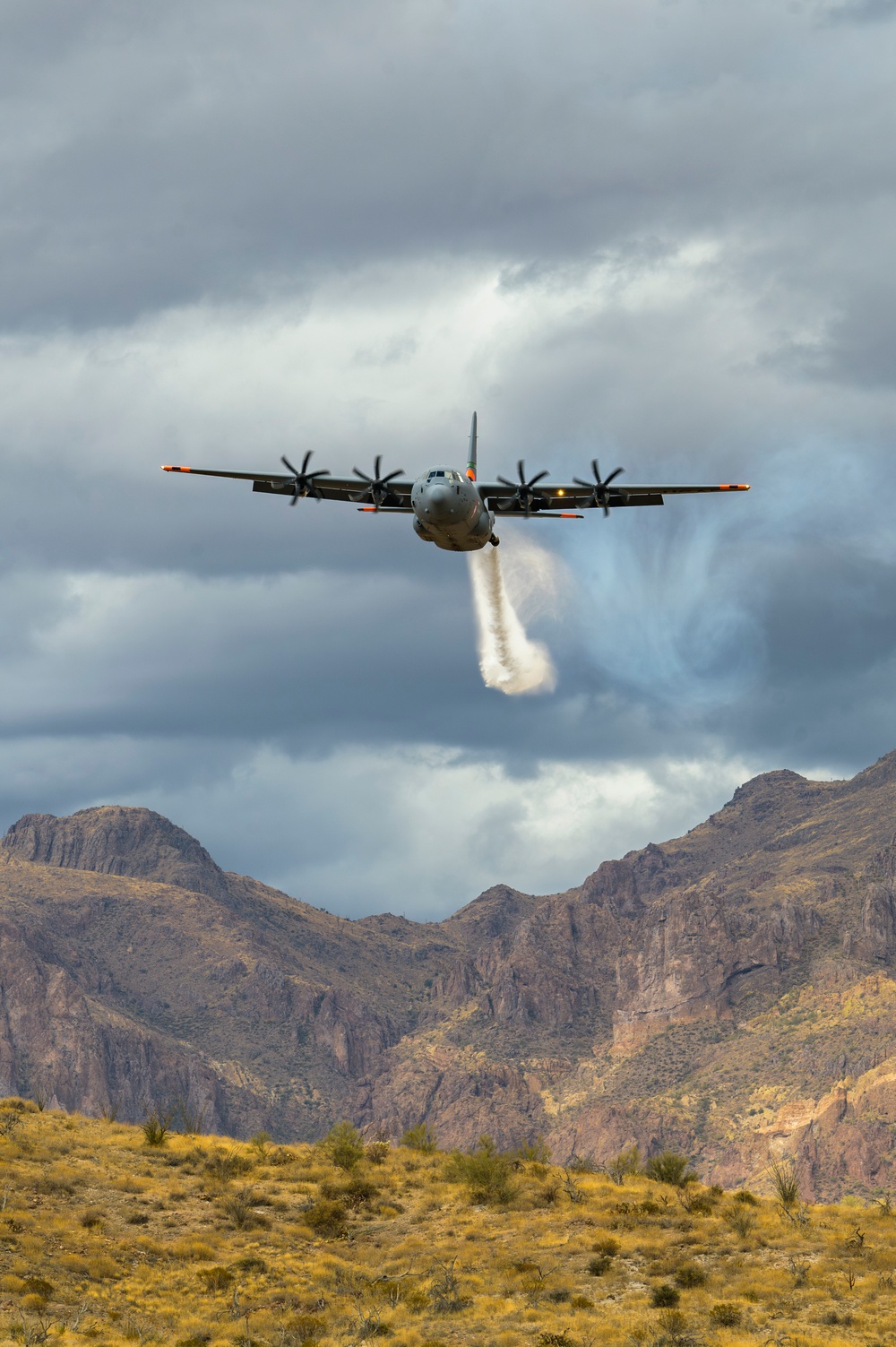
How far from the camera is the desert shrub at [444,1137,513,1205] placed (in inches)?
2016

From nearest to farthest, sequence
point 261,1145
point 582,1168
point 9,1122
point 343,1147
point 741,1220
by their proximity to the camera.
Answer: point 741,1220 → point 9,1122 → point 582,1168 → point 343,1147 → point 261,1145

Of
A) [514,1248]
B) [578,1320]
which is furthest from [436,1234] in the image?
[578,1320]

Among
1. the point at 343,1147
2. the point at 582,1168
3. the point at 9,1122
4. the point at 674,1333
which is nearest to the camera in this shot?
the point at 674,1333

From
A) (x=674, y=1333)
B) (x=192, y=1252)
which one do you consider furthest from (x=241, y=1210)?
(x=674, y=1333)

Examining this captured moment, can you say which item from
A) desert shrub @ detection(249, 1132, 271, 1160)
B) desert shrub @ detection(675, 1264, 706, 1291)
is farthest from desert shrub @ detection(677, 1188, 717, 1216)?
desert shrub @ detection(249, 1132, 271, 1160)

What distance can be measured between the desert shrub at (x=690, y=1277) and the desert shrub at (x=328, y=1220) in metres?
13.2

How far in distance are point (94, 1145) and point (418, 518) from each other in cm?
2839

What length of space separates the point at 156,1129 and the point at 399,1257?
15.5 m

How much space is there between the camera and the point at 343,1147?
5788 centimetres

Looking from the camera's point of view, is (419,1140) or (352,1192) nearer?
(352,1192)

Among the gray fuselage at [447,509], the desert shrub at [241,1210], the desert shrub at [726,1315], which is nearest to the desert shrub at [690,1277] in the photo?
the desert shrub at [726,1315]

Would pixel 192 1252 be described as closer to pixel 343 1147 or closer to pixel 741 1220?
pixel 343 1147

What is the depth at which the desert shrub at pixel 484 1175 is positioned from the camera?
51.2m

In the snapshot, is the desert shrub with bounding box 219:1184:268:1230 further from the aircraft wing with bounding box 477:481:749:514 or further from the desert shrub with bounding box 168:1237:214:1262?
the aircraft wing with bounding box 477:481:749:514
